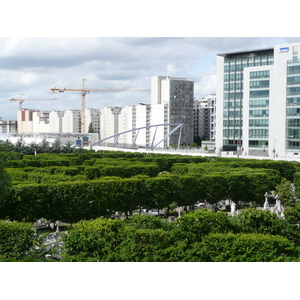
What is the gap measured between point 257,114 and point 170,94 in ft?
228

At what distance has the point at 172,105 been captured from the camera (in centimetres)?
16900

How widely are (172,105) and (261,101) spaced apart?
69630mm

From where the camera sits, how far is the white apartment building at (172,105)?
16838 centimetres

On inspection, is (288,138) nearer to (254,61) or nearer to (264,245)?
(254,61)

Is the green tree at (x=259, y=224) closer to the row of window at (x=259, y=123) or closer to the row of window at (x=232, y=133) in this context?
the row of window at (x=259, y=123)

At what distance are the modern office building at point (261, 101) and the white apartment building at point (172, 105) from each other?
47.2 meters

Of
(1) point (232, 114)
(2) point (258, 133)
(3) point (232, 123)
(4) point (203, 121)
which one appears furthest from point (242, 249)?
(4) point (203, 121)

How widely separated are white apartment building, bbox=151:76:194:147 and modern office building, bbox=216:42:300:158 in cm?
4720

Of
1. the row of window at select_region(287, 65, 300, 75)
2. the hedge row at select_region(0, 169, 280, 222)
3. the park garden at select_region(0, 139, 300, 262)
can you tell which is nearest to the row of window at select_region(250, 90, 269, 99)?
the row of window at select_region(287, 65, 300, 75)

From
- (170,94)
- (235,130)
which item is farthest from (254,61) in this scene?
(170,94)

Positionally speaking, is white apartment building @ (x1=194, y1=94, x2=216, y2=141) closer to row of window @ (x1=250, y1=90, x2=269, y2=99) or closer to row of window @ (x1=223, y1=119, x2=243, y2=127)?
row of window @ (x1=223, y1=119, x2=243, y2=127)

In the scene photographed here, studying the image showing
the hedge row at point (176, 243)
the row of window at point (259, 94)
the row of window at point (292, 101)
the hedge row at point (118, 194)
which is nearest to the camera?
the hedge row at point (176, 243)

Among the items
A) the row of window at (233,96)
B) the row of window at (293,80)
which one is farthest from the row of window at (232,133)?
the row of window at (293,80)

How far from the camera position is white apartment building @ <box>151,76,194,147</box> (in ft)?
552
